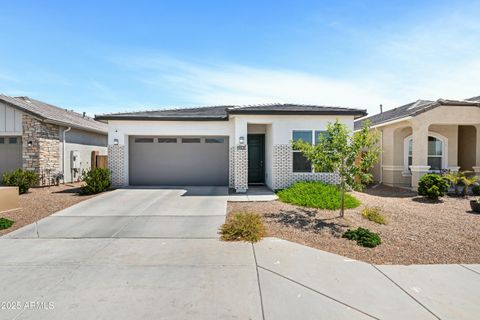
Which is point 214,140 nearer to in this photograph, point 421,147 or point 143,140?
point 143,140

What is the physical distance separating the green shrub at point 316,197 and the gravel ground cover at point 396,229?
0.35 m

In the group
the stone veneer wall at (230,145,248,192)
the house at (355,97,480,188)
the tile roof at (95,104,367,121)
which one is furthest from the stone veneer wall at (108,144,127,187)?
the house at (355,97,480,188)

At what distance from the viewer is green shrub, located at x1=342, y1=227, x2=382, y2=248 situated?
5.41 metres

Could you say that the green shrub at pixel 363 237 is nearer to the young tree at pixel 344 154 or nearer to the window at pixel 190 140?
the young tree at pixel 344 154

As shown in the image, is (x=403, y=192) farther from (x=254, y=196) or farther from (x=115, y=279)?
(x=115, y=279)

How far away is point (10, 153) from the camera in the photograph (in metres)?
13.5

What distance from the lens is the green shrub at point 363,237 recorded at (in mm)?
5406

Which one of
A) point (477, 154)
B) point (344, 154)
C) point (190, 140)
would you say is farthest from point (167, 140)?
point (477, 154)

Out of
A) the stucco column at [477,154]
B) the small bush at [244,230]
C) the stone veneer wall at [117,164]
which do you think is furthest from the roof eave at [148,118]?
the stucco column at [477,154]

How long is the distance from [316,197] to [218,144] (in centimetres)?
601

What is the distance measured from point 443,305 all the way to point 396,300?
0.56 m

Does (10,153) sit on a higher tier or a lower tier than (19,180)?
higher

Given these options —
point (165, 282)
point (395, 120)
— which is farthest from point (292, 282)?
point (395, 120)

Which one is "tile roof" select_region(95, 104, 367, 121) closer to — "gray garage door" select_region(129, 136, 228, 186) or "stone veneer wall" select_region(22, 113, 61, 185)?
"gray garage door" select_region(129, 136, 228, 186)
